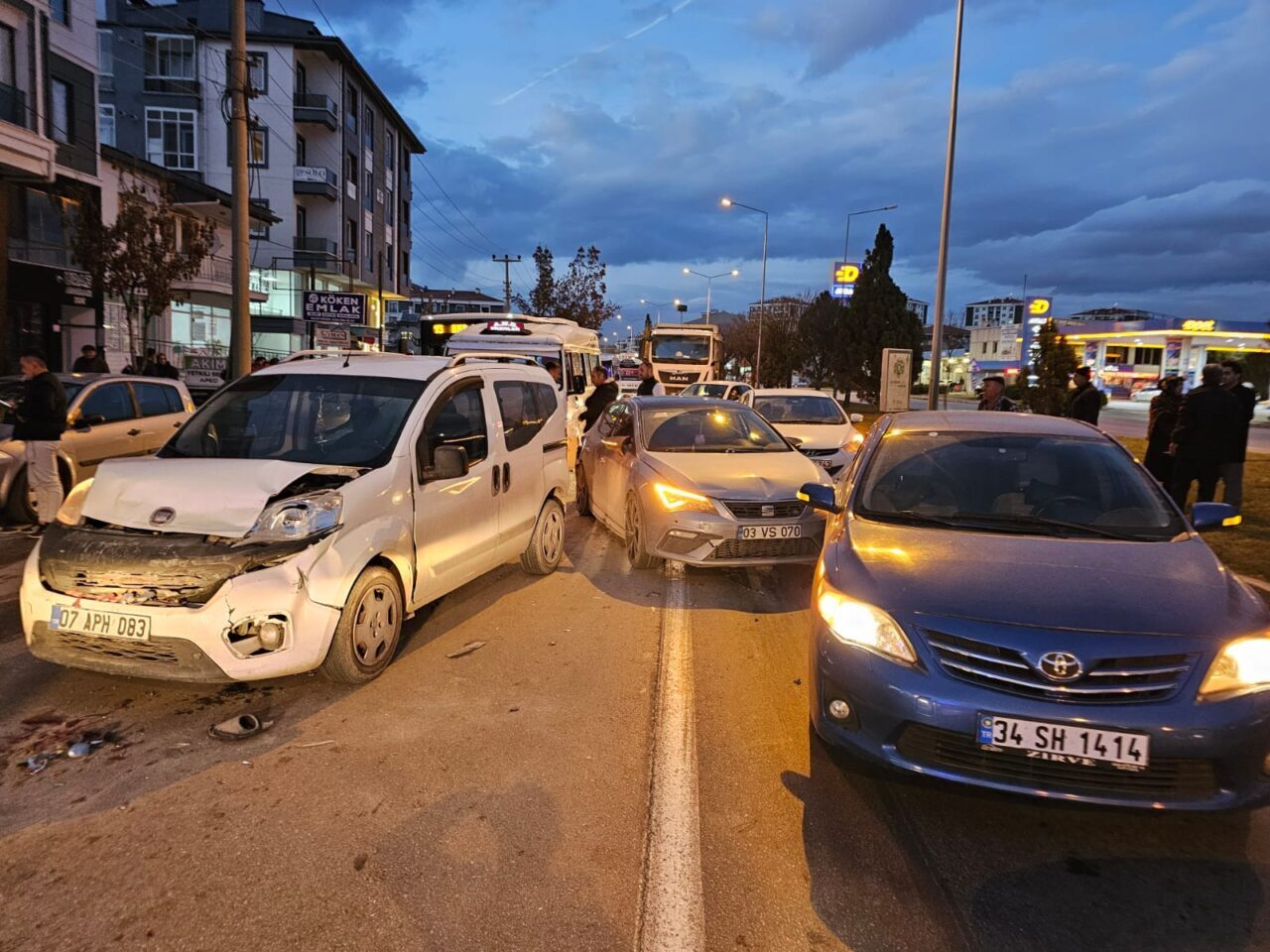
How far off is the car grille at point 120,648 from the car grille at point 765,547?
12.8ft

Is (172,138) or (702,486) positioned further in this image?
(172,138)

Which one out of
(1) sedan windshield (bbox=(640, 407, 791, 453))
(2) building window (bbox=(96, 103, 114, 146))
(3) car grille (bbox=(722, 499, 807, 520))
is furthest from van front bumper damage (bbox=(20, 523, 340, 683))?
(2) building window (bbox=(96, 103, 114, 146))

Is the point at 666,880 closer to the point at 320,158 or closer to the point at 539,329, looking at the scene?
the point at 539,329

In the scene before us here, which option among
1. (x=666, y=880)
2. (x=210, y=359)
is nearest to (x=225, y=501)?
(x=666, y=880)

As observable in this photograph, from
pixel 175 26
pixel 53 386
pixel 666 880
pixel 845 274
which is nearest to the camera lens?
pixel 666 880

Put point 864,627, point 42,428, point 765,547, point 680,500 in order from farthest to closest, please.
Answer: point 42,428
point 680,500
point 765,547
point 864,627

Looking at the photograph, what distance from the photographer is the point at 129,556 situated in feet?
13.2

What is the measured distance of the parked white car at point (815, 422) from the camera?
11.8 m

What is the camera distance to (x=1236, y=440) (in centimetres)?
875

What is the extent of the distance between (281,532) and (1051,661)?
3463mm

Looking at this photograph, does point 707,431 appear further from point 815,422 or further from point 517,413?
point 815,422

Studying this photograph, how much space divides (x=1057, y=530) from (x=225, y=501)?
408 cm

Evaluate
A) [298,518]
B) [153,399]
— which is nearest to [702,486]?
[298,518]

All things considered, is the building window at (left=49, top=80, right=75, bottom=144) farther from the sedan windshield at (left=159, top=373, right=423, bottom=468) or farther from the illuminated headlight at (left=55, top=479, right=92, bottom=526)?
the illuminated headlight at (left=55, top=479, right=92, bottom=526)
